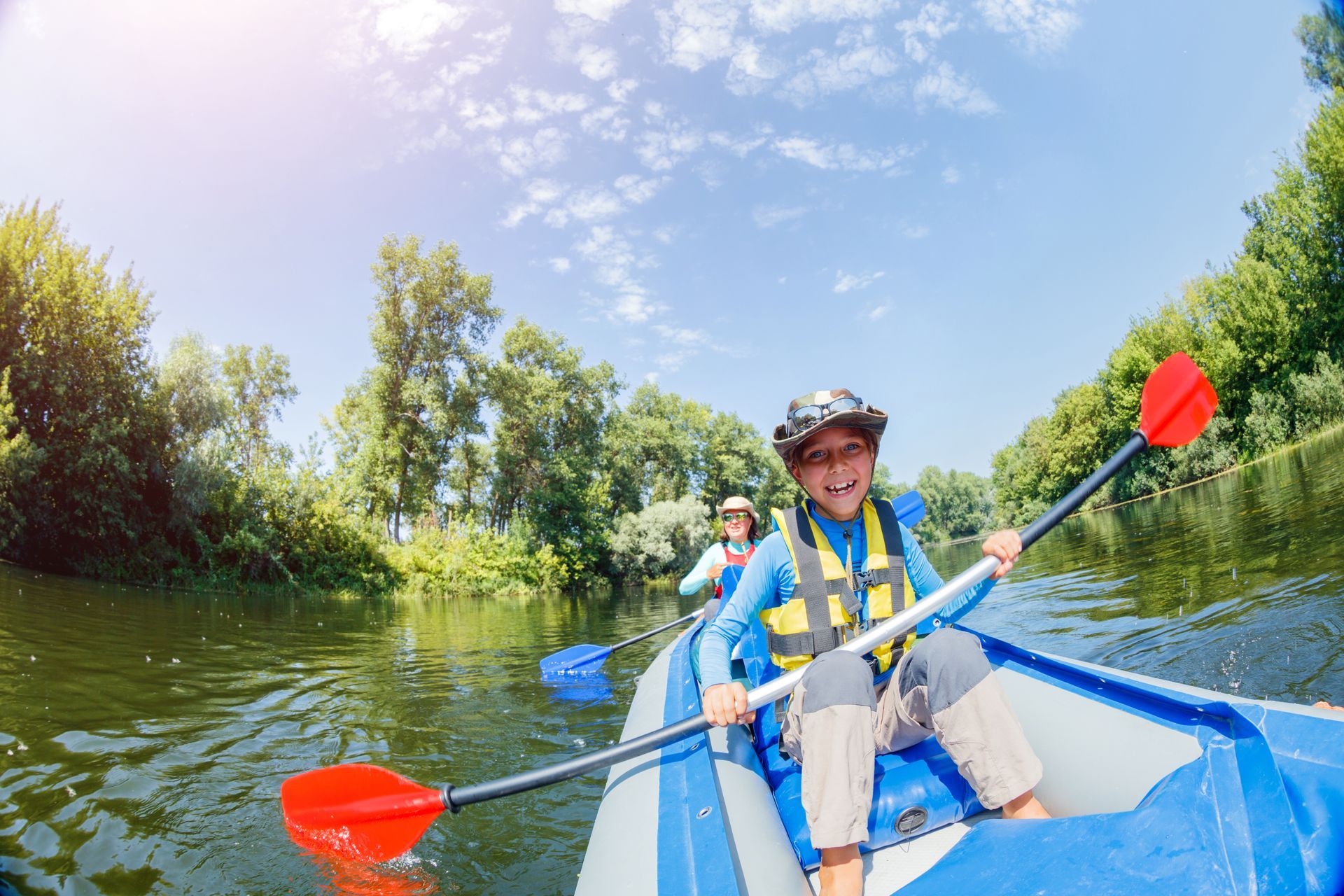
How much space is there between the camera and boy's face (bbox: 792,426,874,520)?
6.81 feet

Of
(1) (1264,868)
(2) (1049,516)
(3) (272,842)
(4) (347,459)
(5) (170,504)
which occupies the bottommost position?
(3) (272,842)

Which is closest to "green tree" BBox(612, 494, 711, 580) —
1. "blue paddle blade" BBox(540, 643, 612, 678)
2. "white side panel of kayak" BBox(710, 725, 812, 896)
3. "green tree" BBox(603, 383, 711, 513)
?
"green tree" BBox(603, 383, 711, 513)

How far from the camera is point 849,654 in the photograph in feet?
5.44

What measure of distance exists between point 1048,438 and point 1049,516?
158ft

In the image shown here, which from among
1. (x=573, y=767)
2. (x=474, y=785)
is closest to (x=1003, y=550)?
(x=573, y=767)

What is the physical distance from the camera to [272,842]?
2443mm

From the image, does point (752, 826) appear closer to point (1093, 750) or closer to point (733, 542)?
point (1093, 750)

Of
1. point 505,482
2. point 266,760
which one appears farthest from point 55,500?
point 266,760

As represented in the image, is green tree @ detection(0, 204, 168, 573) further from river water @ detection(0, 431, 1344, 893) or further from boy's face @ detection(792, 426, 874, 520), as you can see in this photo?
boy's face @ detection(792, 426, 874, 520)

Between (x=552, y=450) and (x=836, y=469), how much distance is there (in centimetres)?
2319

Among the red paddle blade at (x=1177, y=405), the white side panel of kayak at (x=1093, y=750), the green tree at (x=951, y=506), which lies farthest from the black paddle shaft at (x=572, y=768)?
the green tree at (x=951, y=506)

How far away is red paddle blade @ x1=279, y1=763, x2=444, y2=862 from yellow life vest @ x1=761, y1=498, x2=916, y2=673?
133cm

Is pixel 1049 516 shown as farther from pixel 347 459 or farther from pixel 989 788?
pixel 347 459

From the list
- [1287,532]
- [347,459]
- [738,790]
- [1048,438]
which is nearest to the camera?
[738,790]
